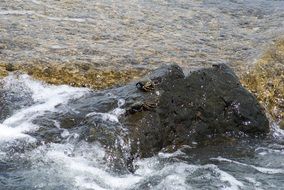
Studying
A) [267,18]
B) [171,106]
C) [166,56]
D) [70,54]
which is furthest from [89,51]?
[267,18]

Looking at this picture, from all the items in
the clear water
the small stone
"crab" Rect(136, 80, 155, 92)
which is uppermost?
"crab" Rect(136, 80, 155, 92)

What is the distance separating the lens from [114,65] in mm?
9531

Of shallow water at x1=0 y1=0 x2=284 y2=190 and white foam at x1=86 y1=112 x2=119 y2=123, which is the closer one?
shallow water at x1=0 y1=0 x2=284 y2=190

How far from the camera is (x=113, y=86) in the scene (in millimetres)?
8773

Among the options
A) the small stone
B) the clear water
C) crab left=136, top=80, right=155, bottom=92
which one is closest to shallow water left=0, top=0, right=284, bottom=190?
the clear water

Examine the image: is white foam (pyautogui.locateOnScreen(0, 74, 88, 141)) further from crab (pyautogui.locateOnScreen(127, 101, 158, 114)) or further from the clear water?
crab (pyautogui.locateOnScreen(127, 101, 158, 114))

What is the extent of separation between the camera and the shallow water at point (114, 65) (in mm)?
6555

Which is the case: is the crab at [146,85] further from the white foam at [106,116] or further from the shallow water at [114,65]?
the white foam at [106,116]

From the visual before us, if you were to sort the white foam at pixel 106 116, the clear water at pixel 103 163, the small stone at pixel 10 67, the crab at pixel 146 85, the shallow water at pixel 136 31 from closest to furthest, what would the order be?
1. the clear water at pixel 103 163
2. the white foam at pixel 106 116
3. the crab at pixel 146 85
4. the small stone at pixel 10 67
5. the shallow water at pixel 136 31

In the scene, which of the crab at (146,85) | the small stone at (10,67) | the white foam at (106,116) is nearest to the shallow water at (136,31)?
the small stone at (10,67)

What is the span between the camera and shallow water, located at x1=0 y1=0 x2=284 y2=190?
6.55 meters

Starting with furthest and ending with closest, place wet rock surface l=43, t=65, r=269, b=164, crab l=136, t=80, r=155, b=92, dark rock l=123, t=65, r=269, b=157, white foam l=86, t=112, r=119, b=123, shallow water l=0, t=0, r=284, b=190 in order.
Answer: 1. crab l=136, t=80, r=155, b=92
2. dark rock l=123, t=65, r=269, b=157
3. white foam l=86, t=112, r=119, b=123
4. wet rock surface l=43, t=65, r=269, b=164
5. shallow water l=0, t=0, r=284, b=190

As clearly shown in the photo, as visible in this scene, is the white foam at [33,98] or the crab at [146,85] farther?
the crab at [146,85]

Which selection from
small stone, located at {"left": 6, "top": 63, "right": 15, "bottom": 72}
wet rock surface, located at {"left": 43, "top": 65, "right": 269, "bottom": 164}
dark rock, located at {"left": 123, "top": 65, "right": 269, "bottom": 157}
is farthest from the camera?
small stone, located at {"left": 6, "top": 63, "right": 15, "bottom": 72}
